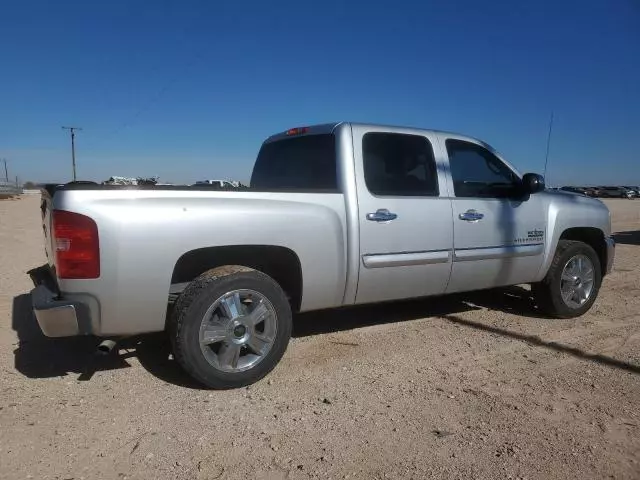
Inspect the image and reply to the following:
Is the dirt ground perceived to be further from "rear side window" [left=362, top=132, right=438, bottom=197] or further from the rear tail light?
"rear side window" [left=362, top=132, right=438, bottom=197]

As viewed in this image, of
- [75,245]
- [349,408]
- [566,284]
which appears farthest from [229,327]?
[566,284]

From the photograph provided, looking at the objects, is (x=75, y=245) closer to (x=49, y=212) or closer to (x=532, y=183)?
(x=49, y=212)

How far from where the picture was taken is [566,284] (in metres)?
5.33

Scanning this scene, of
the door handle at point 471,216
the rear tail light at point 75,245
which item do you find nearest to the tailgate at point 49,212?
the rear tail light at point 75,245

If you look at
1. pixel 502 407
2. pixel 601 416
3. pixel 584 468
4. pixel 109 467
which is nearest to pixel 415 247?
pixel 502 407

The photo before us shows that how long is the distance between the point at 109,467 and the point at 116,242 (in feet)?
3.95

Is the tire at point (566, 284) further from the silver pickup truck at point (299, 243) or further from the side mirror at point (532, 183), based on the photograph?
the side mirror at point (532, 183)

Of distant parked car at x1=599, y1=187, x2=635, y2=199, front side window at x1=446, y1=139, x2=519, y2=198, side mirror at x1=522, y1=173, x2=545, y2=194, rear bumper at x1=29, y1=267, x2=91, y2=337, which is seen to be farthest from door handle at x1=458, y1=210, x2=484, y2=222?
distant parked car at x1=599, y1=187, x2=635, y2=199

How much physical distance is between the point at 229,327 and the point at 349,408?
94 cm

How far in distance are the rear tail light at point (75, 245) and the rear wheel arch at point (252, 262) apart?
1.73ft

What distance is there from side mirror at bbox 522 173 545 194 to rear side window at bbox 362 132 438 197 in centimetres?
99

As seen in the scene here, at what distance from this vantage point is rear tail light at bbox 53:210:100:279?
2920mm

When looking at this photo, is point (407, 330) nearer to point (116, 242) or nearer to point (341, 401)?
point (341, 401)

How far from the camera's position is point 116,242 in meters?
2.97
